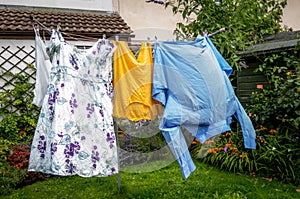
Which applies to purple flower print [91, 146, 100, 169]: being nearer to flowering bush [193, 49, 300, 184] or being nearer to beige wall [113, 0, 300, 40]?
flowering bush [193, 49, 300, 184]

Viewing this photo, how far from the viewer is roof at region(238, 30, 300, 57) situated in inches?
176

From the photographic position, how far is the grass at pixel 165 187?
3582 millimetres

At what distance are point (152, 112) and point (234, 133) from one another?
2.64 meters

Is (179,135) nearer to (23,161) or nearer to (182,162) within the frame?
(182,162)

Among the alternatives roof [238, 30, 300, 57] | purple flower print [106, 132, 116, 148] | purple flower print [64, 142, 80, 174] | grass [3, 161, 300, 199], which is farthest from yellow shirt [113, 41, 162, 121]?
roof [238, 30, 300, 57]

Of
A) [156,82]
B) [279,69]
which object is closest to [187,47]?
[156,82]

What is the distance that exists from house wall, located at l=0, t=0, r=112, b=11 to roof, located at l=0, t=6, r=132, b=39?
10cm

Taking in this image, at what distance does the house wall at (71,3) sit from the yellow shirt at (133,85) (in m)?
5.63

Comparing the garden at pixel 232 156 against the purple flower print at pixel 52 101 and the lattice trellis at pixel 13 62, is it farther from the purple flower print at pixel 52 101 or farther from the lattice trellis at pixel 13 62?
the lattice trellis at pixel 13 62

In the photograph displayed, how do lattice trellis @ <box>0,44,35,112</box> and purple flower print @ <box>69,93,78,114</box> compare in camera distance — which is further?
lattice trellis @ <box>0,44,35,112</box>

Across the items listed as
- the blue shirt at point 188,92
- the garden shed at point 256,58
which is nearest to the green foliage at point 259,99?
the garden shed at point 256,58

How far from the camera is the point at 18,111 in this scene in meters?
6.55

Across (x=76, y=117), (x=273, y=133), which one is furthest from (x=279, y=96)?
(x=76, y=117)

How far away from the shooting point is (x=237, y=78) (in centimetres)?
534
